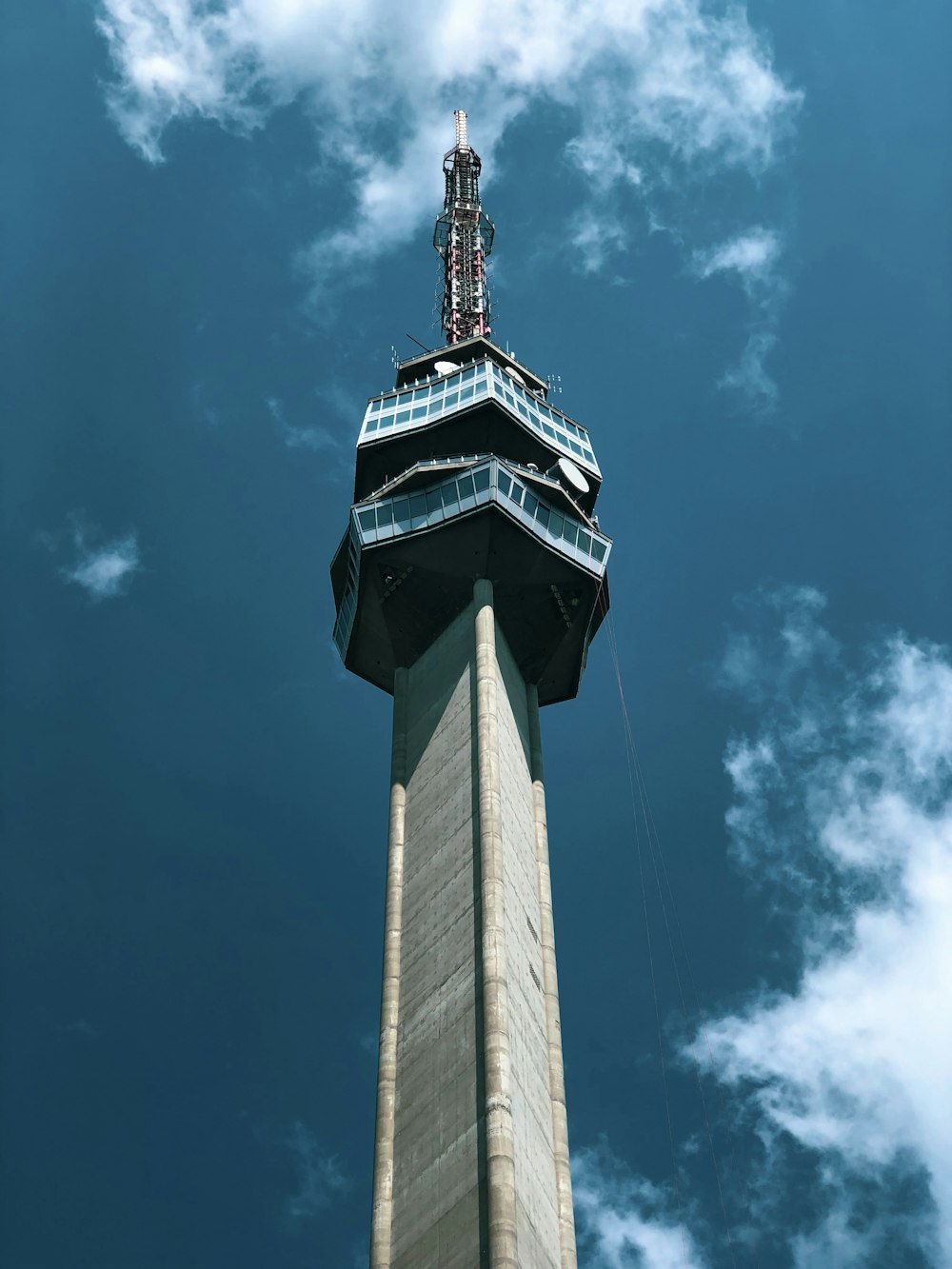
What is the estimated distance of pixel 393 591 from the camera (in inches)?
2788

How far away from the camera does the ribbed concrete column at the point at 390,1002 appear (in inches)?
1997

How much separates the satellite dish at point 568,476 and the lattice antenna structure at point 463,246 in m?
15.2

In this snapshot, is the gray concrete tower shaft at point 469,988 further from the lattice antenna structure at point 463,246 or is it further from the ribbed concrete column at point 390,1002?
the lattice antenna structure at point 463,246

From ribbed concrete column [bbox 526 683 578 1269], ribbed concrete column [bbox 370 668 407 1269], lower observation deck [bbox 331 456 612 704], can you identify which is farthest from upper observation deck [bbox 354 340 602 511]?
ribbed concrete column [bbox 526 683 578 1269]

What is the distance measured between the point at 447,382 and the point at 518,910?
103ft

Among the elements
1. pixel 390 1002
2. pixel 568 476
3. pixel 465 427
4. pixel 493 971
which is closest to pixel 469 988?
pixel 493 971

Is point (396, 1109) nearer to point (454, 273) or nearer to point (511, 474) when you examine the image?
point (511, 474)

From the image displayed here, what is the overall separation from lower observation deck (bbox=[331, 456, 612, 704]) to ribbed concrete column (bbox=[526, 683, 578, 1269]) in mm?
4824

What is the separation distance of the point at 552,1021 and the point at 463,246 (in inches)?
2131

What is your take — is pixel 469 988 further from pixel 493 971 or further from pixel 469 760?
pixel 469 760

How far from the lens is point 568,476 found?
74.6 metres

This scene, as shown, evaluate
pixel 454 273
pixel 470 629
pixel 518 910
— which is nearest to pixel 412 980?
pixel 518 910

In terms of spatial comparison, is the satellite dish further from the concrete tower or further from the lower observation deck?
the lower observation deck

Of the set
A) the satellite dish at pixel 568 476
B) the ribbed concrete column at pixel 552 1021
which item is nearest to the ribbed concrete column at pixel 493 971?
the ribbed concrete column at pixel 552 1021
